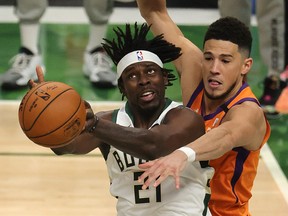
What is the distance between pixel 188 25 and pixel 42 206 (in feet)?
13.6

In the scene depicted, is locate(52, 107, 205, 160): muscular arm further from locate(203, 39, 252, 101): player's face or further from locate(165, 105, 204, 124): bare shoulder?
locate(203, 39, 252, 101): player's face

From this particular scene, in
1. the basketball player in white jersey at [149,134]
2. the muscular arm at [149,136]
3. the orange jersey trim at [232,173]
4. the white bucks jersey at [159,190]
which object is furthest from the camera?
the orange jersey trim at [232,173]

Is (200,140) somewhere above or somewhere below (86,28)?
above

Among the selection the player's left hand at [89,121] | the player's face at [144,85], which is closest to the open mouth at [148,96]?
the player's face at [144,85]

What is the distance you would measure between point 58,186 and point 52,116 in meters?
2.54

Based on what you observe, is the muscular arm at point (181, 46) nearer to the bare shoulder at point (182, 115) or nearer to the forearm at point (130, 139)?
the bare shoulder at point (182, 115)

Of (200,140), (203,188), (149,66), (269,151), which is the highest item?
(149,66)

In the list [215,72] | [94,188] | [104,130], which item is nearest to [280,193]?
[94,188]

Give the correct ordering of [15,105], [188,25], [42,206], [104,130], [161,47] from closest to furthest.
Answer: [104,130], [161,47], [42,206], [15,105], [188,25]

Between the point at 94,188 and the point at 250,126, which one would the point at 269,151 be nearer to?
the point at 94,188

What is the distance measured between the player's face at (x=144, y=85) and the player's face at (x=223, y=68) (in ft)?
1.65

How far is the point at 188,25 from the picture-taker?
30.2 ft

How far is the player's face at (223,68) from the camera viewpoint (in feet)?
13.8

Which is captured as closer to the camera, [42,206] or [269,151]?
[42,206]
